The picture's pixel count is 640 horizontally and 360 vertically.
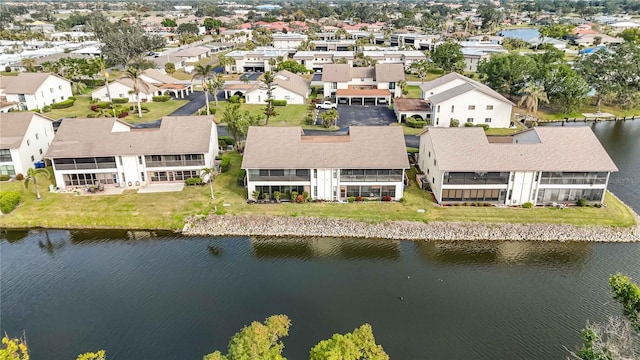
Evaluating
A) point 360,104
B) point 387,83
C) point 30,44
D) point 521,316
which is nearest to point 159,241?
point 521,316

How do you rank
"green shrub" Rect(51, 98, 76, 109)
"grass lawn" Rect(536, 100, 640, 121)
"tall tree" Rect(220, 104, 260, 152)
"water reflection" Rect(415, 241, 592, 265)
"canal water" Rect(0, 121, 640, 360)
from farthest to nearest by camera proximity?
"green shrub" Rect(51, 98, 76, 109), "grass lawn" Rect(536, 100, 640, 121), "tall tree" Rect(220, 104, 260, 152), "water reflection" Rect(415, 241, 592, 265), "canal water" Rect(0, 121, 640, 360)

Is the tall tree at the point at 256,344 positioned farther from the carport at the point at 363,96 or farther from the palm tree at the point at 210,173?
the carport at the point at 363,96

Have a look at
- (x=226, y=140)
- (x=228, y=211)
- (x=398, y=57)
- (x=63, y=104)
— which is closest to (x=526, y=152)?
(x=228, y=211)

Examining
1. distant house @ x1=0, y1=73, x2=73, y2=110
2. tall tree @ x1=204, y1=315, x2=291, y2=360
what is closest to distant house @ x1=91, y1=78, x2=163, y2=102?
distant house @ x1=0, y1=73, x2=73, y2=110

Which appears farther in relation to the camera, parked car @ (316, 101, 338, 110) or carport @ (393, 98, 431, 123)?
parked car @ (316, 101, 338, 110)

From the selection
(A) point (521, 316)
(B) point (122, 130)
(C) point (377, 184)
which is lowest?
(A) point (521, 316)

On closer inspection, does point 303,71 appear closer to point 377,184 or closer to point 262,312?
point 377,184

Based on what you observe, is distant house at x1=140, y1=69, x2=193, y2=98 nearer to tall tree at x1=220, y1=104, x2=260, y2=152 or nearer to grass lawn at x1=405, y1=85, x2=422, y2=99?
tall tree at x1=220, y1=104, x2=260, y2=152
